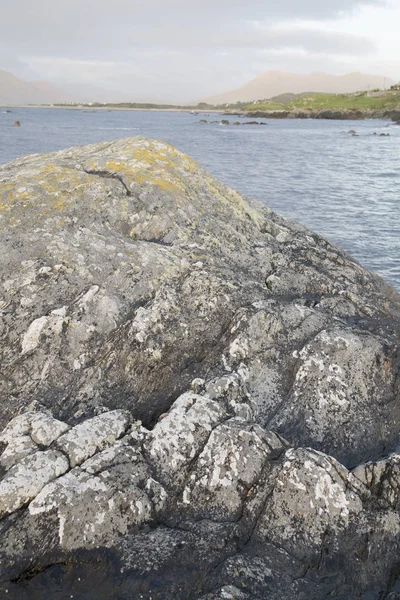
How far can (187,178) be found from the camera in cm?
958

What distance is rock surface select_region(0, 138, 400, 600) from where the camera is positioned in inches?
173

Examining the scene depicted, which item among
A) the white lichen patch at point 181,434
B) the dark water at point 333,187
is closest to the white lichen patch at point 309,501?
the white lichen patch at point 181,434

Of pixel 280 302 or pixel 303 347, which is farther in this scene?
pixel 280 302

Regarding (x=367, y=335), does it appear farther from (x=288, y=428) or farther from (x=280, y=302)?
(x=288, y=428)

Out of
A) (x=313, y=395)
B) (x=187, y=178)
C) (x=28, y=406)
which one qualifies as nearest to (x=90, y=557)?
(x=28, y=406)

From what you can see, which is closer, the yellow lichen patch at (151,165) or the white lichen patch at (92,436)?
the white lichen patch at (92,436)

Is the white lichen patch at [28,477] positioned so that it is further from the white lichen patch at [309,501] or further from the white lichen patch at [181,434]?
the white lichen patch at [309,501]

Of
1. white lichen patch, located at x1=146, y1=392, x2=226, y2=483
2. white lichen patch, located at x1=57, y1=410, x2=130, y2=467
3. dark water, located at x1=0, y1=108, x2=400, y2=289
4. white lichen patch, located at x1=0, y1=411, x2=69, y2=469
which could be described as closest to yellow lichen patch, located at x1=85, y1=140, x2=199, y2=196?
white lichen patch, located at x1=146, y1=392, x2=226, y2=483

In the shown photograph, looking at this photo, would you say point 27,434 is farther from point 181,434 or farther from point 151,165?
point 151,165

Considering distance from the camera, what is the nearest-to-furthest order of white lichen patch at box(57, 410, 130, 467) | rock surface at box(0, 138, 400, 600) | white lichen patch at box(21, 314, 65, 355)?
rock surface at box(0, 138, 400, 600), white lichen patch at box(57, 410, 130, 467), white lichen patch at box(21, 314, 65, 355)

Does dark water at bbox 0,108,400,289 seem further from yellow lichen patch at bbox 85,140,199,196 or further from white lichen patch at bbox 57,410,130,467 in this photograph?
white lichen patch at bbox 57,410,130,467

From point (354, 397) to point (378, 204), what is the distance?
23.1 metres

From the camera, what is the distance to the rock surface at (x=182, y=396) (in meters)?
4.39

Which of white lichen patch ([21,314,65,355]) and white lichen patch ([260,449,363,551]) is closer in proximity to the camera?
white lichen patch ([260,449,363,551])
